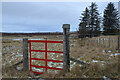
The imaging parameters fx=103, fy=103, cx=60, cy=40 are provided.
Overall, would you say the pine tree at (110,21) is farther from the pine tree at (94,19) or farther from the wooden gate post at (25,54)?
the wooden gate post at (25,54)

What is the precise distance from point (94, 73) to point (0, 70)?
4.37m

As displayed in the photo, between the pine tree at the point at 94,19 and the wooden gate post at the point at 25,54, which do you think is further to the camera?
the pine tree at the point at 94,19

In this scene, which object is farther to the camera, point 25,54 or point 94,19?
point 94,19

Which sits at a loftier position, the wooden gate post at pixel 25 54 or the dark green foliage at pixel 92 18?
the dark green foliage at pixel 92 18

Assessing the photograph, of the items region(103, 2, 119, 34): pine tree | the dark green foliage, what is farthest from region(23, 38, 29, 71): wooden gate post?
region(103, 2, 119, 34): pine tree

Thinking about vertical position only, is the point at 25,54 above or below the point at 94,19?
below

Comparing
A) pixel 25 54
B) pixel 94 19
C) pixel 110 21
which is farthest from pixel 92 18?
pixel 25 54

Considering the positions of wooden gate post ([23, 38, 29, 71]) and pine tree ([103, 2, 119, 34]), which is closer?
wooden gate post ([23, 38, 29, 71])

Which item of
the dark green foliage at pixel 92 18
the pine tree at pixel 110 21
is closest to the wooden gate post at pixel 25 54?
the dark green foliage at pixel 92 18

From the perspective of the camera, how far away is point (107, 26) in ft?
96.4

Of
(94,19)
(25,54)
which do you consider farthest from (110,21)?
(25,54)

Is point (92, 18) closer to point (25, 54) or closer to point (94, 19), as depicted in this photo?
point (94, 19)

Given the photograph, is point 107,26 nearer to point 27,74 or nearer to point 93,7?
point 93,7

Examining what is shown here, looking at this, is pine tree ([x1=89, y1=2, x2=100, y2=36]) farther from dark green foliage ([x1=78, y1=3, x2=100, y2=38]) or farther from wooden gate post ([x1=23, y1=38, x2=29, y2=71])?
wooden gate post ([x1=23, y1=38, x2=29, y2=71])
